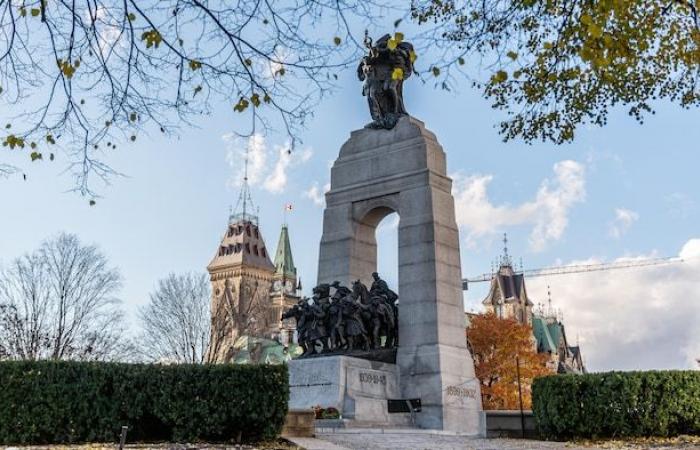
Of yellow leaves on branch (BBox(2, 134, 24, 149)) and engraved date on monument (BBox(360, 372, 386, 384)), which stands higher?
yellow leaves on branch (BBox(2, 134, 24, 149))

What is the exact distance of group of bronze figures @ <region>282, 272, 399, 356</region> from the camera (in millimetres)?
21578

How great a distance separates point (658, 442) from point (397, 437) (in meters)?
5.10

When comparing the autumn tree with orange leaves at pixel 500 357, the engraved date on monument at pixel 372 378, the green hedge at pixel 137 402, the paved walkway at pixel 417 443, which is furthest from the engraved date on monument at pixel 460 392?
the autumn tree with orange leaves at pixel 500 357

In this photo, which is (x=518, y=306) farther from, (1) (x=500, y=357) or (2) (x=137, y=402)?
(2) (x=137, y=402)

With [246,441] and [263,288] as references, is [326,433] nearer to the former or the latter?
[246,441]

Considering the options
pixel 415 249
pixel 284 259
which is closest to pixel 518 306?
pixel 284 259

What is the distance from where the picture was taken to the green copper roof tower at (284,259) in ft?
488

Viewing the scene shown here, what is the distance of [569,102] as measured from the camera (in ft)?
40.8

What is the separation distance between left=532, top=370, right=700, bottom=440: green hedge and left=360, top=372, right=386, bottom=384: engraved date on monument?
5.74 metres

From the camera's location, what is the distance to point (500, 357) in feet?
160

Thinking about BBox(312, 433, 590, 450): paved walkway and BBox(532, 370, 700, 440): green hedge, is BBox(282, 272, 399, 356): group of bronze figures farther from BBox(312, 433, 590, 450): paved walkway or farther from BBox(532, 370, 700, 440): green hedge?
BBox(532, 370, 700, 440): green hedge

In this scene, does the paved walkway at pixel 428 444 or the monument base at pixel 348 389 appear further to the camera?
the monument base at pixel 348 389

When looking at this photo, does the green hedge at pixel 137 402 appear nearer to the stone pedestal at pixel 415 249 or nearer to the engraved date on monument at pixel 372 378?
the engraved date on monument at pixel 372 378

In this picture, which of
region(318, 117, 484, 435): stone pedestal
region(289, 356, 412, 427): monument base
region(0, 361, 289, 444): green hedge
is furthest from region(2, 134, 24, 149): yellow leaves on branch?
region(318, 117, 484, 435): stone pedestal
